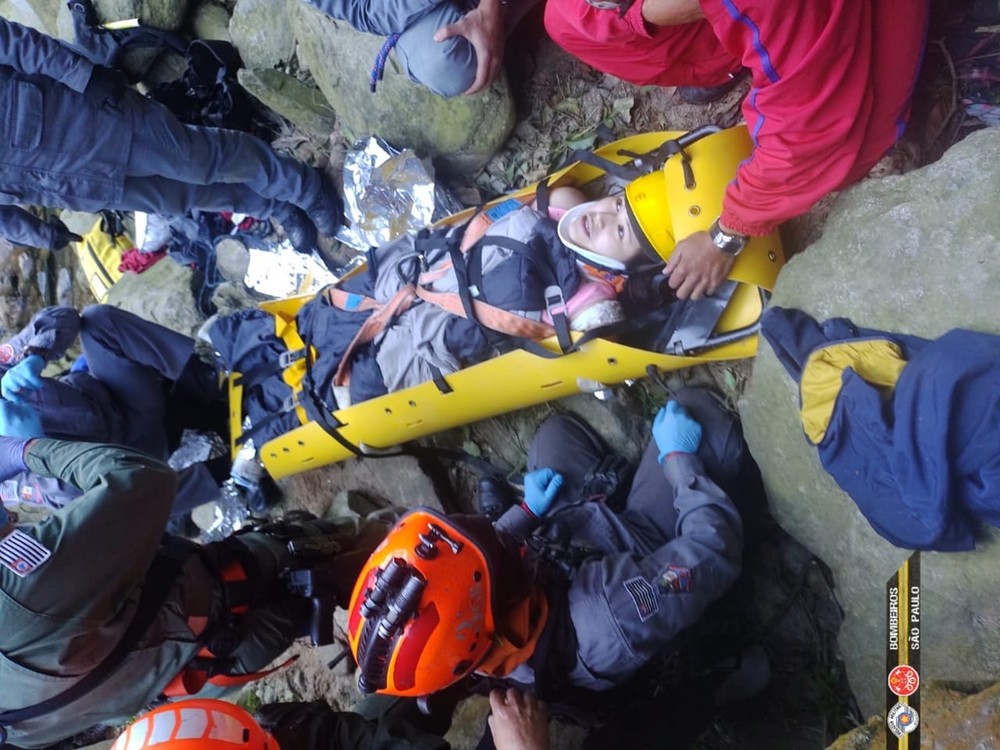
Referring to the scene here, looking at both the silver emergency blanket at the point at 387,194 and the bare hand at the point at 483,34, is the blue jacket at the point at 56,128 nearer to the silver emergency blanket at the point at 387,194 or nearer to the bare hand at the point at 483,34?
the silver emergency blanket at the point at 387,194

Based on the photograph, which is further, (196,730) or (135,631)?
(135,631)

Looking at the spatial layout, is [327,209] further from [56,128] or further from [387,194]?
[56,128]

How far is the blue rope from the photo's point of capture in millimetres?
3379

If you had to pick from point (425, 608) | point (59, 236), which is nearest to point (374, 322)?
point (425, 608)

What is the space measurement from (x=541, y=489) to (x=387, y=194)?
2.03 metres

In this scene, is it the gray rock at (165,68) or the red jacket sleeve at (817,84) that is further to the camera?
the gray rock at (165,68)

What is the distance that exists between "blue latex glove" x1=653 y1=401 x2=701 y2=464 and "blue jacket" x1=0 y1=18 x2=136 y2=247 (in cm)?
299

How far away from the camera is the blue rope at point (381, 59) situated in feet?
11.1

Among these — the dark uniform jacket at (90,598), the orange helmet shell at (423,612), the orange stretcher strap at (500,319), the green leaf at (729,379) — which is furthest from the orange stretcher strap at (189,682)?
the green leaf at (729,379)

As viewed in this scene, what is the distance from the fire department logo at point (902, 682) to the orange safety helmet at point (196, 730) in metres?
1.69

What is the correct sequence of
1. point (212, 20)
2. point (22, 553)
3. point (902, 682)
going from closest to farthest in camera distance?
point (902, 682) < point (22, 553) < point (212, 20)

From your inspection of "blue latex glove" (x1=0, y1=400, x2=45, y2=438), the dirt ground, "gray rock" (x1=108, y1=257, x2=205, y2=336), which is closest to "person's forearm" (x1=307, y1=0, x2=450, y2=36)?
the dirt ground

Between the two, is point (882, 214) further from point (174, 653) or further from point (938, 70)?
point (174, 653)

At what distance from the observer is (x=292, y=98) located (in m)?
4.52
